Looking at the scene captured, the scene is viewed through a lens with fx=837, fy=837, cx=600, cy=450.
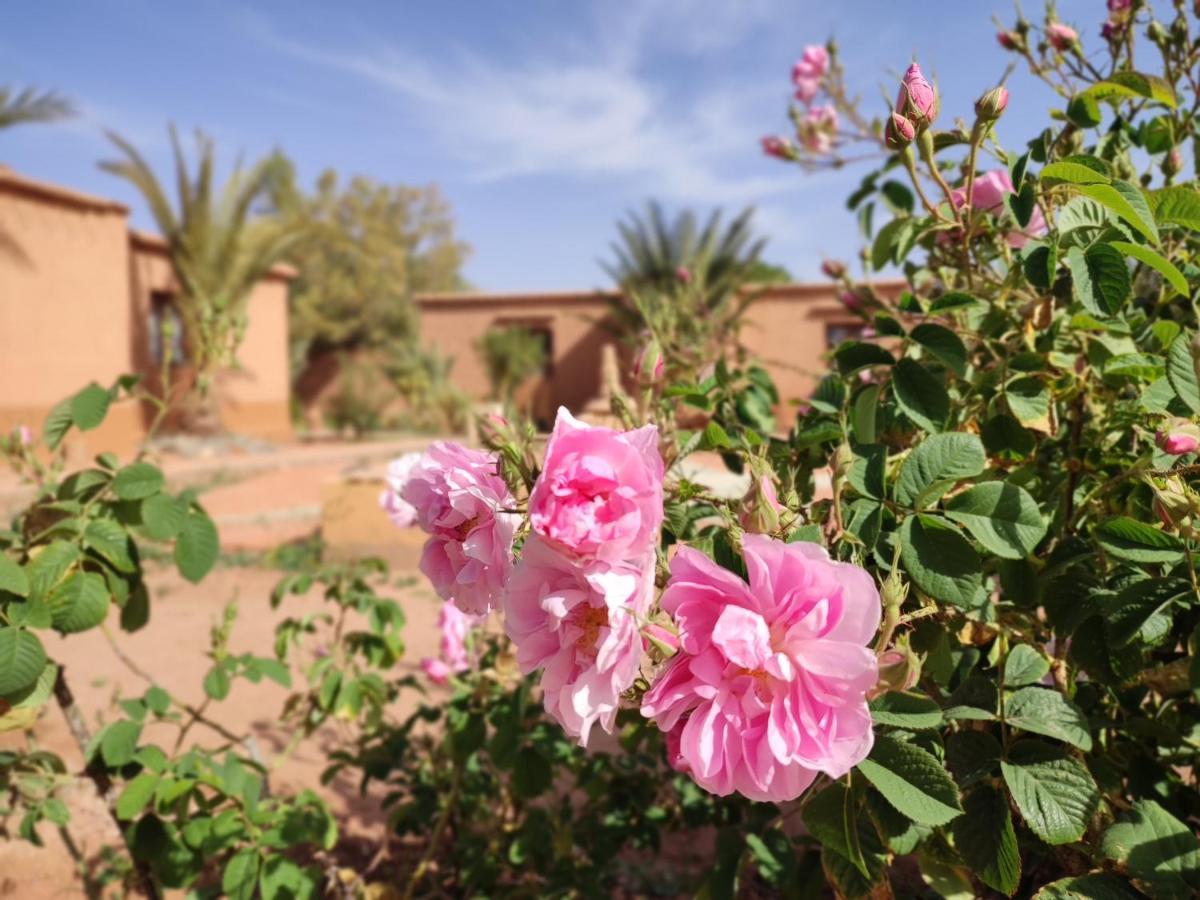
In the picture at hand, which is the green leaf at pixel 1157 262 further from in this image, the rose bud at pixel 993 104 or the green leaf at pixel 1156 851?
the green leaf at pixel 1156 851

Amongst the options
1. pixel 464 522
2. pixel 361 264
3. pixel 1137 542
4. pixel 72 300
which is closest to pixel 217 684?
pixel 464 522

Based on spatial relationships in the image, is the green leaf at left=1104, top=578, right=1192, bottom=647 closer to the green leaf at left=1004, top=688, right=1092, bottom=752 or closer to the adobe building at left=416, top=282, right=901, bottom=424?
the green leaf at left=1004, top=688, right=1092, bottom=752

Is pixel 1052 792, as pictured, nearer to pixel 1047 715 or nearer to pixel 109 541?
pixel 1047 715

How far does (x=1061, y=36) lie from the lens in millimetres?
1202

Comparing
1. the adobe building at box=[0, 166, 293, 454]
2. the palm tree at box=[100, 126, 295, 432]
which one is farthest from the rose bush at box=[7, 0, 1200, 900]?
the palm tree at box=[100, 126, 295, 432]

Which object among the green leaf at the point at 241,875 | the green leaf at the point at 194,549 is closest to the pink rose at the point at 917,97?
the green leaf at the point at 194,549

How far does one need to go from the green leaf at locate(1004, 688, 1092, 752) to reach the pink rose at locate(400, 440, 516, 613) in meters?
0.44

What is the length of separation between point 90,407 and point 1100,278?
122 centimetres

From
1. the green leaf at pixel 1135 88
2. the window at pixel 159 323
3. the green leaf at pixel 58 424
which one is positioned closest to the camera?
the green leaf at pixel 1135 88

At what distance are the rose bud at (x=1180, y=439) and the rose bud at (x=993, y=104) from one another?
280mm

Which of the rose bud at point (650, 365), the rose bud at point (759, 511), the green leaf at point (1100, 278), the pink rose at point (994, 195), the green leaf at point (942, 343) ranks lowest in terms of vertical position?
the rose bud at point (759, 511)

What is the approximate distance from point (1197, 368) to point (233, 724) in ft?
8.75

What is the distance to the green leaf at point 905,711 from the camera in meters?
0.56

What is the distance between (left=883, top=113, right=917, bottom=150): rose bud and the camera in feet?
2.13
